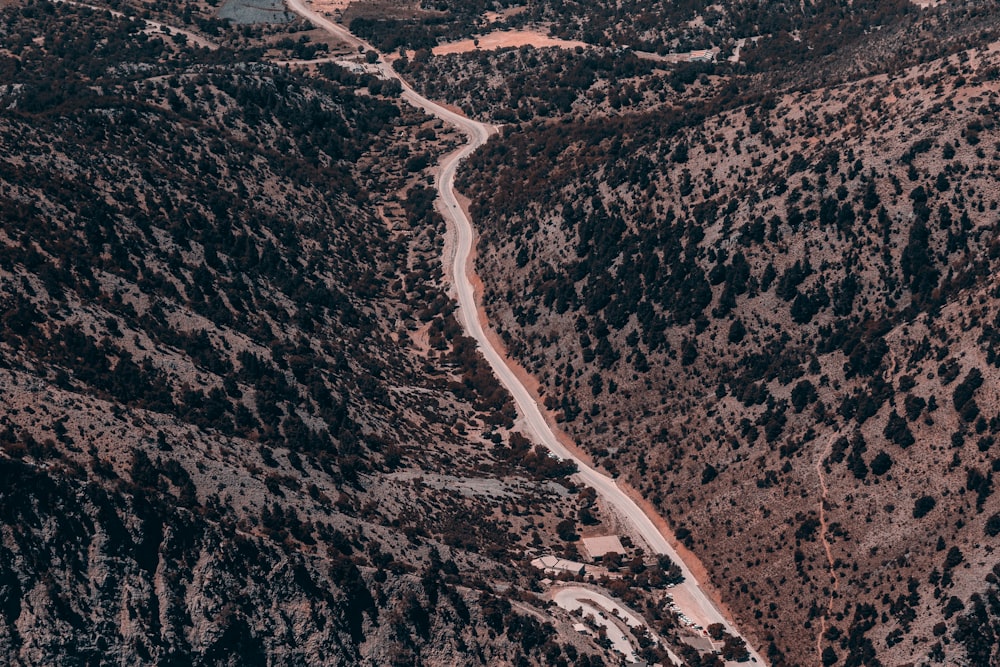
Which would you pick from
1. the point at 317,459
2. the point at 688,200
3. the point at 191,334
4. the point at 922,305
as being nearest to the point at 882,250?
the point at 922,305

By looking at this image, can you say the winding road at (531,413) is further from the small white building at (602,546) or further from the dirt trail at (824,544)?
the dirt trail at (824,544)

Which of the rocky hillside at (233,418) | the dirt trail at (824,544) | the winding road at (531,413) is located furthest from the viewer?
the winding road at (531,413)

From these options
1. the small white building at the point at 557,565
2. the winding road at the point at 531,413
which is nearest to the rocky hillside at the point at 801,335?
the winding road at the point at 531,413

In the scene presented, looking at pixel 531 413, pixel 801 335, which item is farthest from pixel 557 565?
pixel 801 335

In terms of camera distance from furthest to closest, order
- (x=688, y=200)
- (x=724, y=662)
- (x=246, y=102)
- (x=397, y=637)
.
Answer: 1. (x=246, y=102)
2. (x=688, y=200)
3. (x=724, y=662)
4. (x=397, y=637)

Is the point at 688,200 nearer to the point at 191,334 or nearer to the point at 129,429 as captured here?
the point at 191,334

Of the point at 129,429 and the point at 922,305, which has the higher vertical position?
the point at 922,305

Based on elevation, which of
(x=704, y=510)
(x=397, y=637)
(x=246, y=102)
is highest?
(x=246, y=102)
